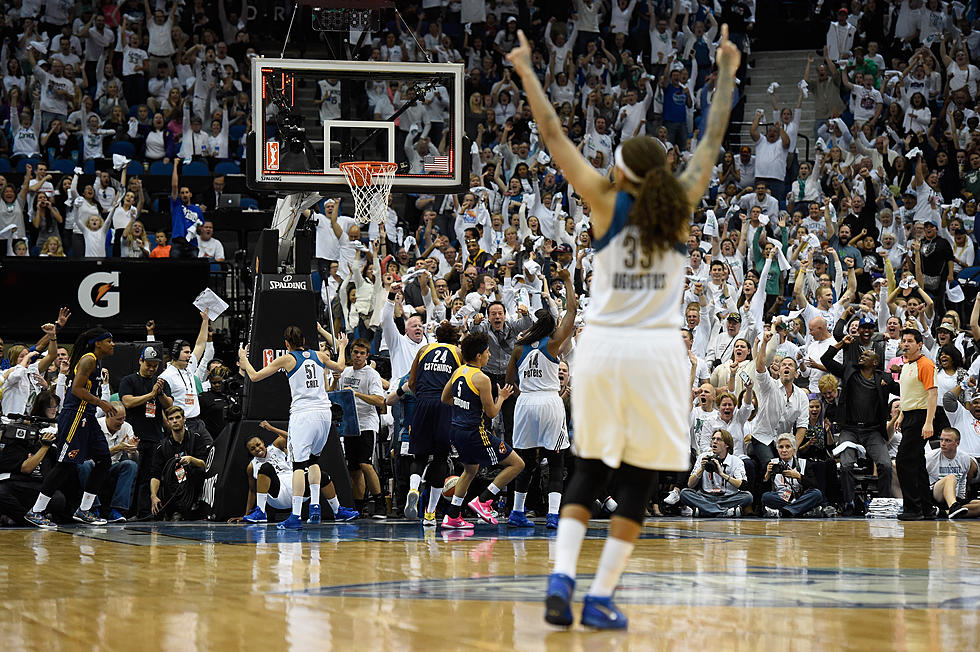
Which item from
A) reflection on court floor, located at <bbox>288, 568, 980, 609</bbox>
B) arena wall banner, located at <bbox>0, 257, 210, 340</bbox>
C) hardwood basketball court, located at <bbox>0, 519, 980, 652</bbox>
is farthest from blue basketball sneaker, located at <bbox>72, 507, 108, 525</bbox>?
reflection on court floor, located at <bbox>288, 568, 980, 609</bbox>

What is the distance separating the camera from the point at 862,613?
20.2 feet

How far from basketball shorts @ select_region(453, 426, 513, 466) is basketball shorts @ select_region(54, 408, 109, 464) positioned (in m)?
3.99

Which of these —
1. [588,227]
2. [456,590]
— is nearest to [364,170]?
[588,227]

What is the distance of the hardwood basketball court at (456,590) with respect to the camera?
5.32 meters

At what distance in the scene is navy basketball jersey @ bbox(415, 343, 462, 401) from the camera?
43.0 feet

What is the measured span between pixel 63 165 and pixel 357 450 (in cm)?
977

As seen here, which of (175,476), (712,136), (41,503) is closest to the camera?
(712,136)

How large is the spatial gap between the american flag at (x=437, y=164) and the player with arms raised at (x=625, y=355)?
9.09 m

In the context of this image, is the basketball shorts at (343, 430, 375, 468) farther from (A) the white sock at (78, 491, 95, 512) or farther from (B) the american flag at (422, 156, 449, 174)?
(B) the american flag at (422, 156, 449, 174)

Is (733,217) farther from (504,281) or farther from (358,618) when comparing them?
(358,618)

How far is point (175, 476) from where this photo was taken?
47.4 ft

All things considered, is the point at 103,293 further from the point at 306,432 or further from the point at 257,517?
the point at 306,432

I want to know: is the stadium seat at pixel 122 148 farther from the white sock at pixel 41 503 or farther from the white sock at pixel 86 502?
the white sock at pixel 41 503

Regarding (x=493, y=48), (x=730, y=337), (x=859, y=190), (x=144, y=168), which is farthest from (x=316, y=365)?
(x=493, y=48)
